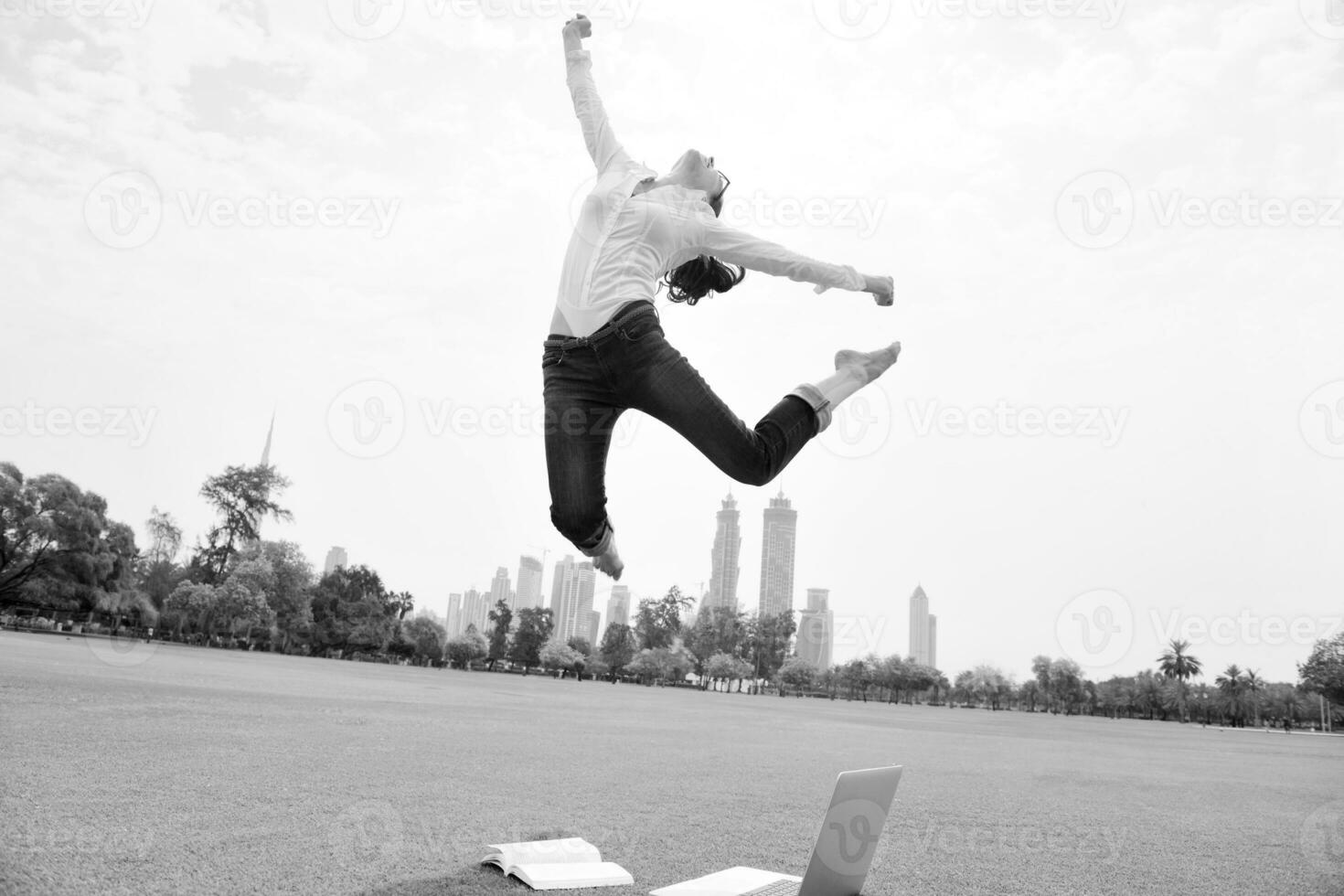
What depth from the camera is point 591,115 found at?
4.31m

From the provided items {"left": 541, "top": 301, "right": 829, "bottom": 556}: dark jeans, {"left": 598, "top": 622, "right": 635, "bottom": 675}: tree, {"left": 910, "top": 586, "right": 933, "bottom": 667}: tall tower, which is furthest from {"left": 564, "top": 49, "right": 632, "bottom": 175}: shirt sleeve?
{"left": 910, "top": 586, "right": 933, "bottom": 667}: tall tower

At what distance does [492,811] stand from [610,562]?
2532 mm

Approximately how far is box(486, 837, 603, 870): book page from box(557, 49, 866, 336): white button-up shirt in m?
2.64

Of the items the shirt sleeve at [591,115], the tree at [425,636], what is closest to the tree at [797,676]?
the tree at [425,636]

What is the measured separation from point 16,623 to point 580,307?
68.2 meters

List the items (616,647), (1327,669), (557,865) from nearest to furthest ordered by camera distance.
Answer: (557,865) < (1327,669) < (616,647)

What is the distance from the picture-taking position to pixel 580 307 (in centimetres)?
369

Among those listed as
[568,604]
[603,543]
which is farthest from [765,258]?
[568,604]

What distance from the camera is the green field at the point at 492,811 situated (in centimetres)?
389

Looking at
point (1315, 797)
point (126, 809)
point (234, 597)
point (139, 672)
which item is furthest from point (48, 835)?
point (234, 597)

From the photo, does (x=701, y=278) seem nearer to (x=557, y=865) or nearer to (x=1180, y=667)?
(x=557, y=865)

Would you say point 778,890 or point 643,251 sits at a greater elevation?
point 643,251

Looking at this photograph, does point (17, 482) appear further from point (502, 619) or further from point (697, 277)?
point (697, 277)

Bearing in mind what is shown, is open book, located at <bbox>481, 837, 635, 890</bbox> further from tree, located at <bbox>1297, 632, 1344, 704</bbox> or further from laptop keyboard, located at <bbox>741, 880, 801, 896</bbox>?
tree, located at <bbox>1297, 632, 1344, 704</bbox>
